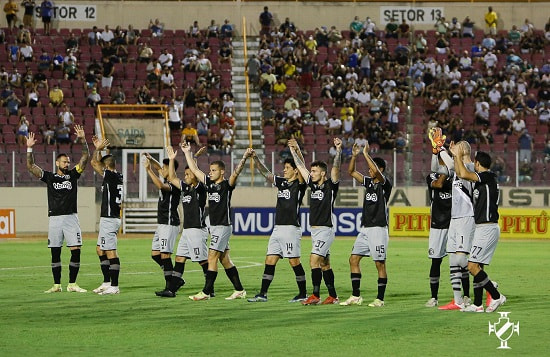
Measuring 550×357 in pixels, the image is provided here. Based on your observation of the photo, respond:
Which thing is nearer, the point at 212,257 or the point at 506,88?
the point at 212,257

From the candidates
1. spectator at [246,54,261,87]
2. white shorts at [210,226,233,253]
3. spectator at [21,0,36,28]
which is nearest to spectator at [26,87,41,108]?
spectator at [21,0,36,28]

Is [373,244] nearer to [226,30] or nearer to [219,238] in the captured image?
[219,238]

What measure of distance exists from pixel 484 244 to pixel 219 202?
4749 millimetres

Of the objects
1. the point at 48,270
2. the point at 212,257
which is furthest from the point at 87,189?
the point at 212,257

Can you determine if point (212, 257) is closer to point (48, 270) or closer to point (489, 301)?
point (489, 301)

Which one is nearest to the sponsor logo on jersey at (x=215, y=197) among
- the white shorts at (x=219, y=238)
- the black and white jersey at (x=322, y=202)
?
the white shorts at (x=219, y=238)

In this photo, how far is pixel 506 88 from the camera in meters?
43.6

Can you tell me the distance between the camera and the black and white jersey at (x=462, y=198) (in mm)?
16562

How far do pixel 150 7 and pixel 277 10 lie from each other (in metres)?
5.65

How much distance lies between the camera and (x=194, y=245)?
727 inches

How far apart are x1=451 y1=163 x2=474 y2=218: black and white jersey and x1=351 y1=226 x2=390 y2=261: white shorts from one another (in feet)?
3.84

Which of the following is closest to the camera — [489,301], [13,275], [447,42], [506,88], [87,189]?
[489,301]

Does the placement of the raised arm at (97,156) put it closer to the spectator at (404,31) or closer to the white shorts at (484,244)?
the white shorts at (484,244)

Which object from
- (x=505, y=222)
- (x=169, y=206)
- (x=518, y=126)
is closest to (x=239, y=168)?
(x=169, y=206)
